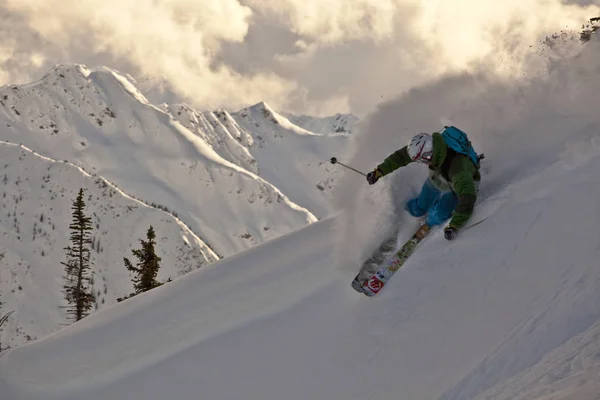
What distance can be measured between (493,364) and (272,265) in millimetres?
5530

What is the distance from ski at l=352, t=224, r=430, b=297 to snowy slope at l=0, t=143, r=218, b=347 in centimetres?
11107

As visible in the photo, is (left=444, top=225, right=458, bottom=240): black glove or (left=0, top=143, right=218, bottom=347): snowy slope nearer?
(left=444, top=225, right=458, bottom=240): black glove

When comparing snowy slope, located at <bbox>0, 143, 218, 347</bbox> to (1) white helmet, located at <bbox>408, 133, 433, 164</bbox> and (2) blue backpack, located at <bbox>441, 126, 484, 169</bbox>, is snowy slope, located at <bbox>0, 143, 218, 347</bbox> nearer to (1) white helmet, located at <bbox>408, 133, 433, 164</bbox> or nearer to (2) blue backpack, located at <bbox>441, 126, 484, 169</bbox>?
(1) white helmet, located at <bbox>408, 133, 433, 164</bbox>

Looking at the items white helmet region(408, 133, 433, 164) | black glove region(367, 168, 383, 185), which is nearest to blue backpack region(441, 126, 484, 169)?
white helmet region(408, 133, 433, 164)

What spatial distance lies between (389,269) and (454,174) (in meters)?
1.49

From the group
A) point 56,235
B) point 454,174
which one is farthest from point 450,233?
point 56,235

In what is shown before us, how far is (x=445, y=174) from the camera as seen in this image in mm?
7598

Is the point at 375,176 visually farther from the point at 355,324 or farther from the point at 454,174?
the point at 355,324

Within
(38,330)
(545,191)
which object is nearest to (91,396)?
(545,191)

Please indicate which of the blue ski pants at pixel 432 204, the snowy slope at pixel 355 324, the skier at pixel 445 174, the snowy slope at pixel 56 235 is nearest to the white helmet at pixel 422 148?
the skier at pixel 445 174

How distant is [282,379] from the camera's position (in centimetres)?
714

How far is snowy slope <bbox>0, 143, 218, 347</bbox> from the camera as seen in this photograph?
11538cm

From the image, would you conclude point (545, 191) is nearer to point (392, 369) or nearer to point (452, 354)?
point (452, 354)

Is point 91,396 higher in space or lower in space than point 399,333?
higher
